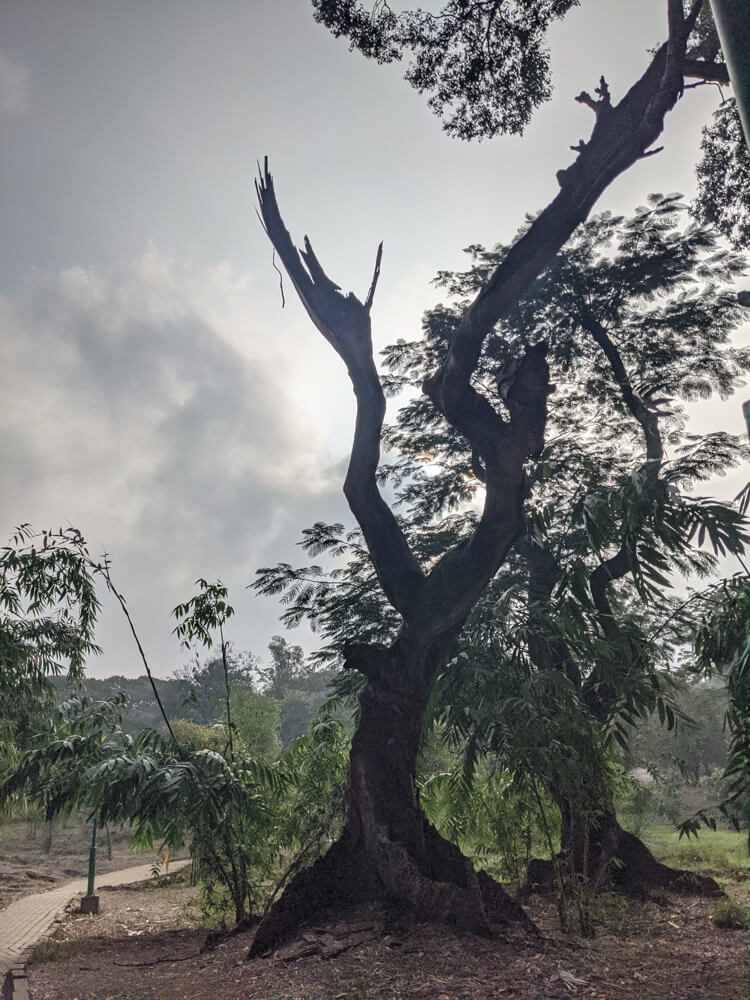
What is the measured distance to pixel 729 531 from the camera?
4.48 metres

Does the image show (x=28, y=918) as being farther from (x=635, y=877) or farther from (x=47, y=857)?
(x=47, y=857)

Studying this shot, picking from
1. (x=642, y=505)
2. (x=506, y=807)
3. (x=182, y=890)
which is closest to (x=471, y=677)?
(x=506, y=807)

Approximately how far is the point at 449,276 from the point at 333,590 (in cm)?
574

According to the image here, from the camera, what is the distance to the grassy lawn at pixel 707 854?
9586mm

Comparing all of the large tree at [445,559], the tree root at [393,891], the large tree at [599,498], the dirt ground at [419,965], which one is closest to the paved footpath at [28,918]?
the dirt ground at [419,965]

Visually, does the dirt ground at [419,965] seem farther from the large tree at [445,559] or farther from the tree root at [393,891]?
the large tree at [445,559]

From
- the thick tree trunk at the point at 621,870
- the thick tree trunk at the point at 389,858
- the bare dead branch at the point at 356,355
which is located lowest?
the thick tree trunk at the point at 621,870

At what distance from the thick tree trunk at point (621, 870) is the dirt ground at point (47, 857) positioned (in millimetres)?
8728

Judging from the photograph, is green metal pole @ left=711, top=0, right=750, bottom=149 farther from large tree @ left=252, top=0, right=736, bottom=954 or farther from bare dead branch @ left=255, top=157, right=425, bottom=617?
bare dead branch @ left=255, top=157, right=425, bottom=617

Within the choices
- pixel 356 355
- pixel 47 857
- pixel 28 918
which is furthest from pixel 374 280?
pixel 47 857

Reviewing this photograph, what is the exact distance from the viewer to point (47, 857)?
705 inches

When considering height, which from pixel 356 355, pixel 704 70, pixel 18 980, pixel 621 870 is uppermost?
pixel 704 70

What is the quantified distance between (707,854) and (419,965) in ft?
29.5

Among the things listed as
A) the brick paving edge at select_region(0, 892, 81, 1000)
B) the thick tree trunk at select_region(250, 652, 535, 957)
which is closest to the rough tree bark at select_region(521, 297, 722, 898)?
the thick tree trunk at select_region(250, 652, 535, 957)
